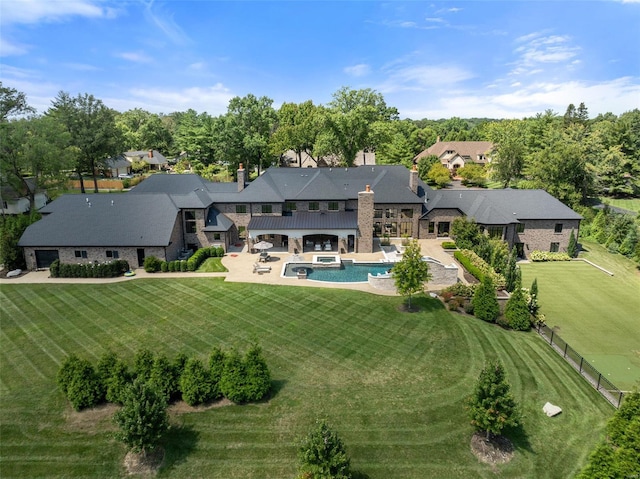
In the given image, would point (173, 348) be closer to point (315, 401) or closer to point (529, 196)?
point (315, 401)

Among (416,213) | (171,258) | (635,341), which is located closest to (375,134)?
(416,213)

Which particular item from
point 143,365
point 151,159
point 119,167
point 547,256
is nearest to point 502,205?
point 547,256

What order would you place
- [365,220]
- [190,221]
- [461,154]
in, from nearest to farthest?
1. [365,220]
2. [190,221]
3. [461,154]

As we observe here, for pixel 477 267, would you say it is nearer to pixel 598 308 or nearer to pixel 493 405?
pixel 598 308

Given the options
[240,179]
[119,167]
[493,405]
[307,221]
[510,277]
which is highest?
[119,167]

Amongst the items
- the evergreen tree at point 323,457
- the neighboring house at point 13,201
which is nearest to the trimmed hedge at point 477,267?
the evergreen tree at point 323,457

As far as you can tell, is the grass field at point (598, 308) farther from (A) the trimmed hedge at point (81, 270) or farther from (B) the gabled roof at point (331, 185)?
(A) the trimmed hedge at point (81, 270)
